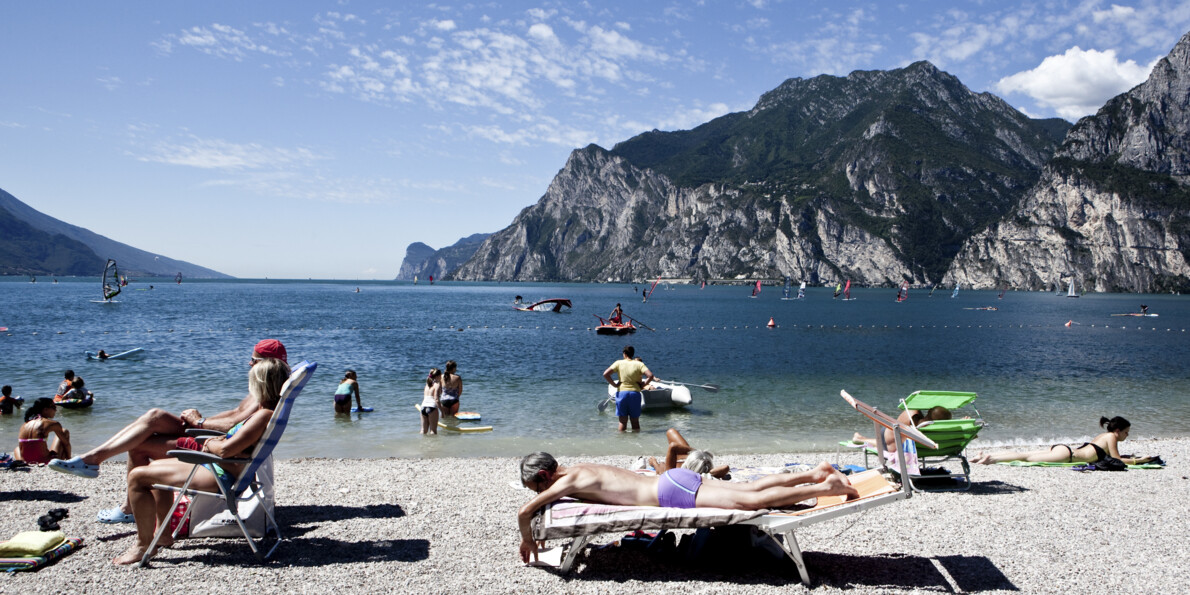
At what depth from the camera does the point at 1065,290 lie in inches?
7313

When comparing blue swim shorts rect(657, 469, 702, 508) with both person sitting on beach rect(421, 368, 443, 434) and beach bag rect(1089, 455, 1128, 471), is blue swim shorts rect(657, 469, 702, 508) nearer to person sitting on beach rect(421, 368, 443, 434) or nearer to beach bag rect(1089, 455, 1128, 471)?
beach bag rect(1089, 455, 1128, 471)

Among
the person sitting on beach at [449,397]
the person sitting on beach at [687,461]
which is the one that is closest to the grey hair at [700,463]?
the person sitting on beach at [687,461]

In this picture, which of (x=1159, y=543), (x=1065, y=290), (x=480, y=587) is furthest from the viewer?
(x=1065, y=290)

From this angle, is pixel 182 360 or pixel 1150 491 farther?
pixel 182 360

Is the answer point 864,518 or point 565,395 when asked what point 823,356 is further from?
point 864,518

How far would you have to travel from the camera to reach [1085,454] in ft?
33.1

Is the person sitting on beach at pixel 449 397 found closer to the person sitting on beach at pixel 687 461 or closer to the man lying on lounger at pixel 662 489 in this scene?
the person sitting on beach at pixel 687 461

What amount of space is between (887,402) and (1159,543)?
13268 mm

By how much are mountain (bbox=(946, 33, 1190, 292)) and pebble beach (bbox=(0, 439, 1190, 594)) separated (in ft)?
696

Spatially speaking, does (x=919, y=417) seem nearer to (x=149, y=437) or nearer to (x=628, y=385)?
(x=628, y=385)

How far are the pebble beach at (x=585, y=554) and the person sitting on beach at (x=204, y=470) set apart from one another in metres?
0.29

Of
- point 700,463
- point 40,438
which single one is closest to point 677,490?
point 700,463

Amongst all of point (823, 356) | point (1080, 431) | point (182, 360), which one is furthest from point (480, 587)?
point (823, 356)

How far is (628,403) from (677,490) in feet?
26.3
